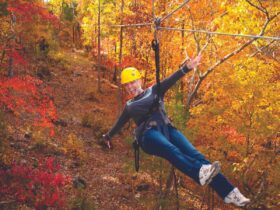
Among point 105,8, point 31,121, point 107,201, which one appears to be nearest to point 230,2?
point 107,201

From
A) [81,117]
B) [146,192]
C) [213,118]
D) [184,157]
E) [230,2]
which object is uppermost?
[230,2]

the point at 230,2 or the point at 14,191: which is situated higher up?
the point at 230,2

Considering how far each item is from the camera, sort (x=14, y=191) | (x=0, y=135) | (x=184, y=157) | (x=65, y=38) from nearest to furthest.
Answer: (x=184, y=157) < (x=14, y=191) < (x=0, y=135) < (x=65, y=38)

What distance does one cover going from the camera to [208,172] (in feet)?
14.3

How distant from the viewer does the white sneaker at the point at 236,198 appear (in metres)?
4.45

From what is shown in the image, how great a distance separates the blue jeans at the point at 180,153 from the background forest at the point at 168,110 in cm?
151

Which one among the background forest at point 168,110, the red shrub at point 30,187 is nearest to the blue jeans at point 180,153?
the background forest at point 168,110

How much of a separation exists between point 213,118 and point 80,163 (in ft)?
23.8

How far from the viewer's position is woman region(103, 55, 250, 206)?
4492 millimetres

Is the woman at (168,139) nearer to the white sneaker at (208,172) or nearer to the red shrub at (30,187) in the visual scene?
the white sneaker at (208,172)

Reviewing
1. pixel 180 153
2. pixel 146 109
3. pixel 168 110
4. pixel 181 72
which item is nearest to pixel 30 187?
pixel 168 110

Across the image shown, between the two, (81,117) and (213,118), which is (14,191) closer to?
(213,118)

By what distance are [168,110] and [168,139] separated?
7452 millimetres

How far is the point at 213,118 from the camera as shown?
12633 mm
